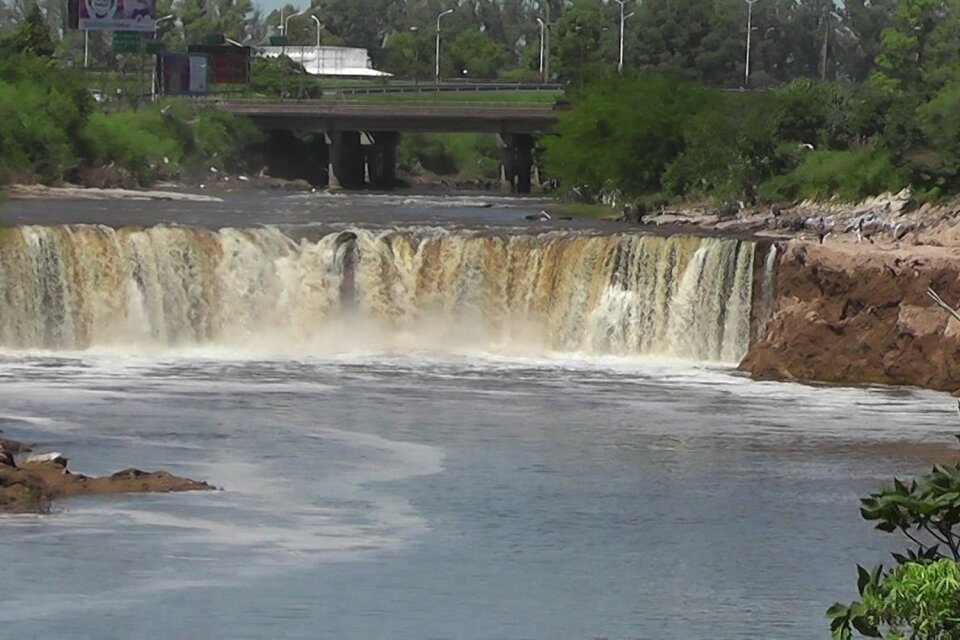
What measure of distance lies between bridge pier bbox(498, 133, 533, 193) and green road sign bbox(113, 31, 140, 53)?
74.8 ft

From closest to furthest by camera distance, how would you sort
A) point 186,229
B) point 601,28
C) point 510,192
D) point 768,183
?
point 186,229, point 768,183, point 510,192, point 601,28

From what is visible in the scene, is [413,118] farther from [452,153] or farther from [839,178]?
[839,178]

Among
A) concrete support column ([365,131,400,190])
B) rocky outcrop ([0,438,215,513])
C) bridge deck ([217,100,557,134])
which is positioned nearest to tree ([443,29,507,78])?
concrete support column ([365,131,400,190])

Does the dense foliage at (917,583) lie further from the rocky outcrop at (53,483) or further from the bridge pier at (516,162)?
the bridge pier at (516,162)

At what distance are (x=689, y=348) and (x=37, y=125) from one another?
4633cm

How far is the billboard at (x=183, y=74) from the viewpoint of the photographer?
121 metres

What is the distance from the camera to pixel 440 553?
87.9 feet

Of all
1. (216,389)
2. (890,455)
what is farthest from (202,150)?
(890,455)

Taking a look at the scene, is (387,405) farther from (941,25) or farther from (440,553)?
(941,25)

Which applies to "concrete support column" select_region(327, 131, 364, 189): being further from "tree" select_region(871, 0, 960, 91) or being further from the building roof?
the building roof

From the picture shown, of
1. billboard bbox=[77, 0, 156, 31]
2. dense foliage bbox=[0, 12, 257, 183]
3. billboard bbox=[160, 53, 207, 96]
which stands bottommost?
dense foliage bbox=[0, 12, 257, 183]

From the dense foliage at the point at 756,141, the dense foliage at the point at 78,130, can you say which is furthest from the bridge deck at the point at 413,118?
the dense foliage at the point at 756,141

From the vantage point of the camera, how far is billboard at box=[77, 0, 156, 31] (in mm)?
121250

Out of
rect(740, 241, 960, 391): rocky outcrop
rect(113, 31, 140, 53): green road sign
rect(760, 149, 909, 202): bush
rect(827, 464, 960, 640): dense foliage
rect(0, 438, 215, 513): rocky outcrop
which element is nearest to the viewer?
rect(827, 464, 960, 640): dense foliage
